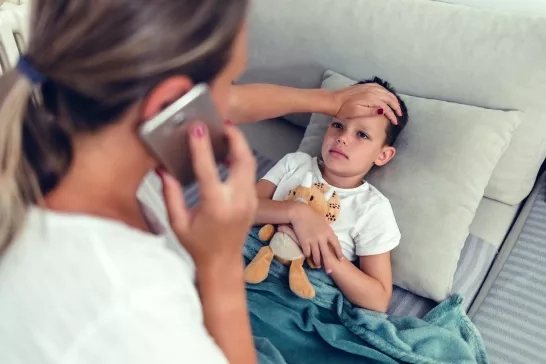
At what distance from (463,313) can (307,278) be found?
0.32 meters

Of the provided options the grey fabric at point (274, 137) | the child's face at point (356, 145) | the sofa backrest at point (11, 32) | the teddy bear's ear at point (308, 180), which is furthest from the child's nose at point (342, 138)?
the sofa backrest at point (11, 32)

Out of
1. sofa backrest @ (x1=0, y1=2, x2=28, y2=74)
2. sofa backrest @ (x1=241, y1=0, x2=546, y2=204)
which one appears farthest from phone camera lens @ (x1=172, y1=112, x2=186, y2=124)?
sofa backrest @ (x1=0, y1=2, x2=28, y2=74)

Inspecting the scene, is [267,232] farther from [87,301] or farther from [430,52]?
[87,301]

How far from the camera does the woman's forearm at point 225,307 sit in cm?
71

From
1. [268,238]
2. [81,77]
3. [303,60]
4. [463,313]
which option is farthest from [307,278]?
[81,77]

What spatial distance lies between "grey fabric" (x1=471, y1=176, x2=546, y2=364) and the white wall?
50cm

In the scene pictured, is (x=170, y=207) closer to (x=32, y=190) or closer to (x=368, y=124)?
(x=32, y=190)

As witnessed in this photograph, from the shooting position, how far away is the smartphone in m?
0.62

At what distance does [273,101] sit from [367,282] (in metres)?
0.41

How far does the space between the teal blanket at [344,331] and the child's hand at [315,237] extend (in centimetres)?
6

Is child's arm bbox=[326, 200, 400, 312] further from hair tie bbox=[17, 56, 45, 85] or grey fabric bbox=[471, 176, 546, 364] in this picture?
hair tie bbox=[17, 56, 45, 85]

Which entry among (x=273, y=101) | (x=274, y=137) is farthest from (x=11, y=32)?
(x=273, y=101)

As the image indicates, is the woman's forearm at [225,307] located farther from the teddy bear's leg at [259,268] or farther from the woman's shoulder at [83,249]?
the teddy bear's leg at [259,268]

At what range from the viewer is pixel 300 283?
1.17 meters
